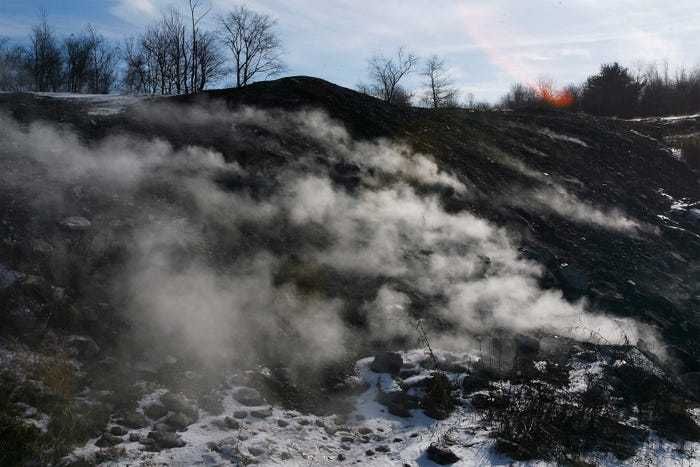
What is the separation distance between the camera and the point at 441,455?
4902 millimetres

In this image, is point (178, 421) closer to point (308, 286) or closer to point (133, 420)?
point (133, 420)

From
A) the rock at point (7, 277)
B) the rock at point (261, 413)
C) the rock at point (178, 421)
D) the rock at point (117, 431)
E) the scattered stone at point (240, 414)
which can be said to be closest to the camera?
the rock at point (117, 431)

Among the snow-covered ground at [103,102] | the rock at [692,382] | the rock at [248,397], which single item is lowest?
the rock at [692,382]

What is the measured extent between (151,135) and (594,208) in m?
11.0

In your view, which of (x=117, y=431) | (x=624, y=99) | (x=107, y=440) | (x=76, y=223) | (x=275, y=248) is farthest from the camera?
(x=624, y=99)

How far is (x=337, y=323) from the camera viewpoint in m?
7.09

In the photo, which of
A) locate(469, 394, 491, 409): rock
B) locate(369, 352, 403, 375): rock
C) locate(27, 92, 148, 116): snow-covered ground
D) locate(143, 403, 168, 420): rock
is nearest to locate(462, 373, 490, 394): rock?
locate(469, 394, 491, 409): rock

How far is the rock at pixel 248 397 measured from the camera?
5316 mm

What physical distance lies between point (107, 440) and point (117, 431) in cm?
15

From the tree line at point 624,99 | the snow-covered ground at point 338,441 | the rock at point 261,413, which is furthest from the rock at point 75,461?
the tree line at point 624,99

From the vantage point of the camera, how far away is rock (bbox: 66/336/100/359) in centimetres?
518

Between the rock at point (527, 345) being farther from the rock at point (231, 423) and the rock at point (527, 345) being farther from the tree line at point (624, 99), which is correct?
the tree line at point (624, 99)

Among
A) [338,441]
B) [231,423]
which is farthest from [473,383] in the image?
[231,423]

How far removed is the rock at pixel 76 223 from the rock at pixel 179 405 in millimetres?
3004
